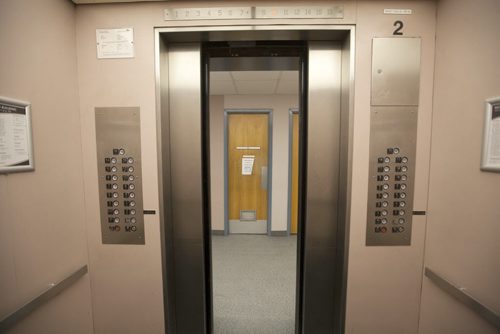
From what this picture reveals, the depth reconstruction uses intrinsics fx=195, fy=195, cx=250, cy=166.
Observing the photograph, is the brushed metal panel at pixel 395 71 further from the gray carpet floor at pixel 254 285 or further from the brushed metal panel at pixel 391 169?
the gray carpet floor at pixel 254 285

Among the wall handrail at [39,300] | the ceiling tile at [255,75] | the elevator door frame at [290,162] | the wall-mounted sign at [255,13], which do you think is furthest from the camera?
the elevator door frame at [290,162]

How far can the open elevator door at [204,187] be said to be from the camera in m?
1.23

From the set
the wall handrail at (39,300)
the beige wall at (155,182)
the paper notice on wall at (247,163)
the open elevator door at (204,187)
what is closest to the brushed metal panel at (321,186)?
the open elevator door at (204,187)

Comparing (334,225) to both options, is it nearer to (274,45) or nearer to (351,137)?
(351,137)

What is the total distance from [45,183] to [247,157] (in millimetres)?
2908

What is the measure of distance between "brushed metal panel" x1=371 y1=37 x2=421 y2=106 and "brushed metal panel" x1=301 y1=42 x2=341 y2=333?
206 millimetres

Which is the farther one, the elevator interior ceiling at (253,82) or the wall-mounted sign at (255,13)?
the elevator interior ceiling at (253,82)

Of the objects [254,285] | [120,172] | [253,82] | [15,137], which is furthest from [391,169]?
[253,82]

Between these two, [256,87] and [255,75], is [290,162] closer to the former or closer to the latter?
[256,87]

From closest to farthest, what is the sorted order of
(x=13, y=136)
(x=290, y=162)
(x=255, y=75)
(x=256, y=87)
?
1. (x=13, y=136)
2. (x=255, y=75)
3. (x=256, y=87)
4. (x=290, y=162)

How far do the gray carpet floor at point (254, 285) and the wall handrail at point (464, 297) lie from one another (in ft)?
3.99

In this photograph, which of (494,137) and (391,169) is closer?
(494,137)

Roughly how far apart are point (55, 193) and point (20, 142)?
293 millimetres

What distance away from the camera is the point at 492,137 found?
33.4 inches
